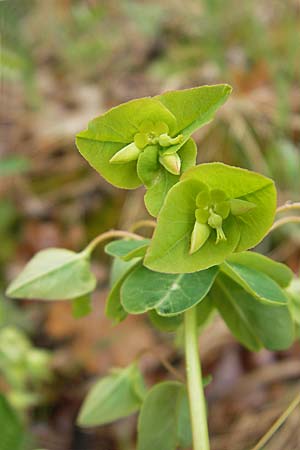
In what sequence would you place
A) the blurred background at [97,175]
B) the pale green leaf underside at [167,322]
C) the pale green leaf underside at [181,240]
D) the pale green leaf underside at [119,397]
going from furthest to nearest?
the blurred background at [97,175] < the pale green leaf underside at [119,397] < the pale green leaf underside at [167,322] < the pale green leaf underside at [181,240]

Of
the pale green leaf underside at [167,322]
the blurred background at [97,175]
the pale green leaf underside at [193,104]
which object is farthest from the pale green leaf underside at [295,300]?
the blurred background at [97,175]

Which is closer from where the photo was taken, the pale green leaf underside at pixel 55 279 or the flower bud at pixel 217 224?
the flower bud at pixel 217 224

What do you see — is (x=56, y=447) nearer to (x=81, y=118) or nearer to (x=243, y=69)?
(x=81, y=118)

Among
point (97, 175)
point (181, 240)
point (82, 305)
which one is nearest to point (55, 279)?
point (82, 305)

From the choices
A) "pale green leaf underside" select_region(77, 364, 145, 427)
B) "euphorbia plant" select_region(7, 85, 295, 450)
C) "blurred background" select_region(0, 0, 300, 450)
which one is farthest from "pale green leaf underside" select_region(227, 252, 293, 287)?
"blurred background" select_region(0, 0, 300, 450)

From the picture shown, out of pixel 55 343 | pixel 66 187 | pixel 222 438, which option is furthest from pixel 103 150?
pixel 66 187

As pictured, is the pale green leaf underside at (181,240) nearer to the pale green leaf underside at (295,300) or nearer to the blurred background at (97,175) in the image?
the pale green leaf underside at (295,300)

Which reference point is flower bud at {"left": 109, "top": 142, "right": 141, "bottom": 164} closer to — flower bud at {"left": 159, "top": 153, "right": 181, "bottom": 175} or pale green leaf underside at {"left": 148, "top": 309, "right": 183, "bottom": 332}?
flower bud at {"left": 159, "top": 153, "right": 181, "bottom": 175}
